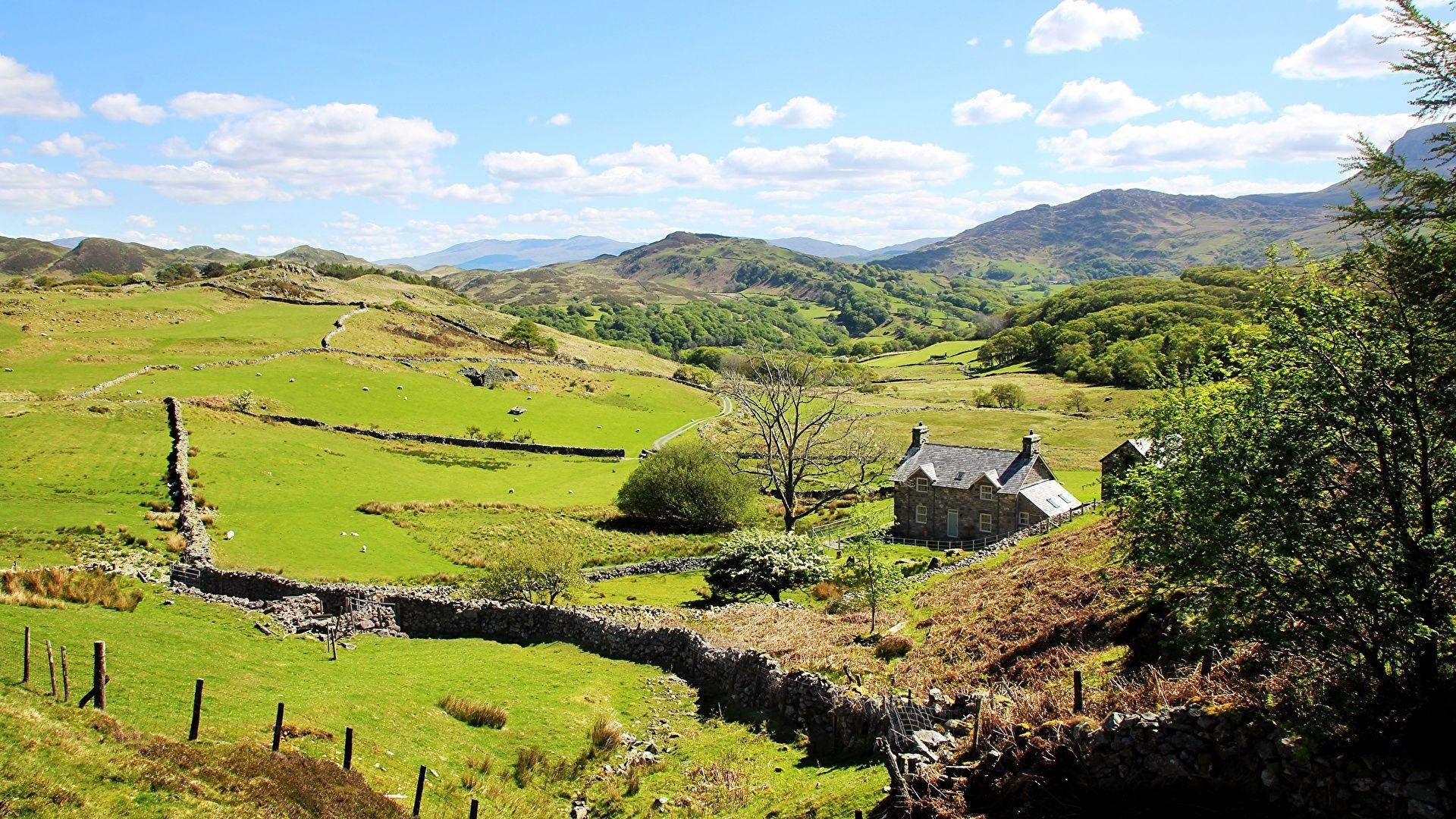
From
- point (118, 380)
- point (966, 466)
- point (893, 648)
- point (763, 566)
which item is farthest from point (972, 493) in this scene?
point (118, 380)

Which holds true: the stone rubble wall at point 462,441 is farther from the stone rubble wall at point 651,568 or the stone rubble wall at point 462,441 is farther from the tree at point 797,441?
the stone rubble wall at point 651,568

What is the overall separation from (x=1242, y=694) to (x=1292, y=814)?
165cm

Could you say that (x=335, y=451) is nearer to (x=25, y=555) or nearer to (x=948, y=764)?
(x=25, y=555)

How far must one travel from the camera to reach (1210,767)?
10.4m

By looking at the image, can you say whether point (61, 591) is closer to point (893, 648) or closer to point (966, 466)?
point (893, 648)

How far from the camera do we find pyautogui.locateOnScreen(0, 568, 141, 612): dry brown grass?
2158 cm

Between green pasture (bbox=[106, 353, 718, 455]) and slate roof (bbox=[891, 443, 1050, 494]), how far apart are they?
104 ft

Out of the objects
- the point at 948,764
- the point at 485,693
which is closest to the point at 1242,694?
the point at 948,764

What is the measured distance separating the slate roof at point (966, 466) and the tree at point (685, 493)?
465 inches

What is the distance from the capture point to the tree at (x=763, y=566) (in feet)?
121

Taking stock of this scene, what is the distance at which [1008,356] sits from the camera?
18600 cm

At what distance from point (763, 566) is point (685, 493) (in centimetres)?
2132

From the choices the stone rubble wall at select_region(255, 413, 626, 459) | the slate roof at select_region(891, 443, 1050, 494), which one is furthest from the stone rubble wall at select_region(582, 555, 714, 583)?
the stone rubble wall at select_region(255, 413, 626, 459)

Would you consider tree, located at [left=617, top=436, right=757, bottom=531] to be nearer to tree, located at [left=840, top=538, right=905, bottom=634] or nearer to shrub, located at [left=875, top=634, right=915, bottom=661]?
tree, located at [left=840, top=538, right=905, bottom=634]
